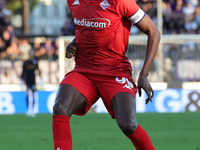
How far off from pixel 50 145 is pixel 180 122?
545 cm

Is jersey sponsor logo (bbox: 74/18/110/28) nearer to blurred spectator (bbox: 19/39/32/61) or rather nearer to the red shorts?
the red shorts

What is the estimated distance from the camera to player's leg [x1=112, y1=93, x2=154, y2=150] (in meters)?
4.91

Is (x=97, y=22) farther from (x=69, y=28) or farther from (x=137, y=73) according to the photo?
(x=69, y=28)

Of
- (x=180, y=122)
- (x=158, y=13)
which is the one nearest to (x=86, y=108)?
(x=180, y=122)

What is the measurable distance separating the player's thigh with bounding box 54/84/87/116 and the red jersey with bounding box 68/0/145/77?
0.29 meters

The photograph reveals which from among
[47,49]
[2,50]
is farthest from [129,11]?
[2,50]

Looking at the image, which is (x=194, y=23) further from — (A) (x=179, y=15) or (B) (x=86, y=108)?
(B) (x=86, y=108)

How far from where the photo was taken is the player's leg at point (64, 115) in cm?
488

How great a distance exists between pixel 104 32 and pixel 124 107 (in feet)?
2.65

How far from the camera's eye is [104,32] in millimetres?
5262

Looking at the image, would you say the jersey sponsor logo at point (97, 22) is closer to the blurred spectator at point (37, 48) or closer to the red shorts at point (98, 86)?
the red shorts at point (98, 86)

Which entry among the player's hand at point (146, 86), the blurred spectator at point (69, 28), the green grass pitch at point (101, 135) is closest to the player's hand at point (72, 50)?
the player's hand at point (146, 86)

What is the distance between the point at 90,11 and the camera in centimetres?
523

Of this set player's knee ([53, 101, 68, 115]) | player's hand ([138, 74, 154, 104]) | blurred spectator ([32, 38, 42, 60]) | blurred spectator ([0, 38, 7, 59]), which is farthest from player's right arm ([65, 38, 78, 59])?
blurred spectator ([0, 38, 7, 59])
